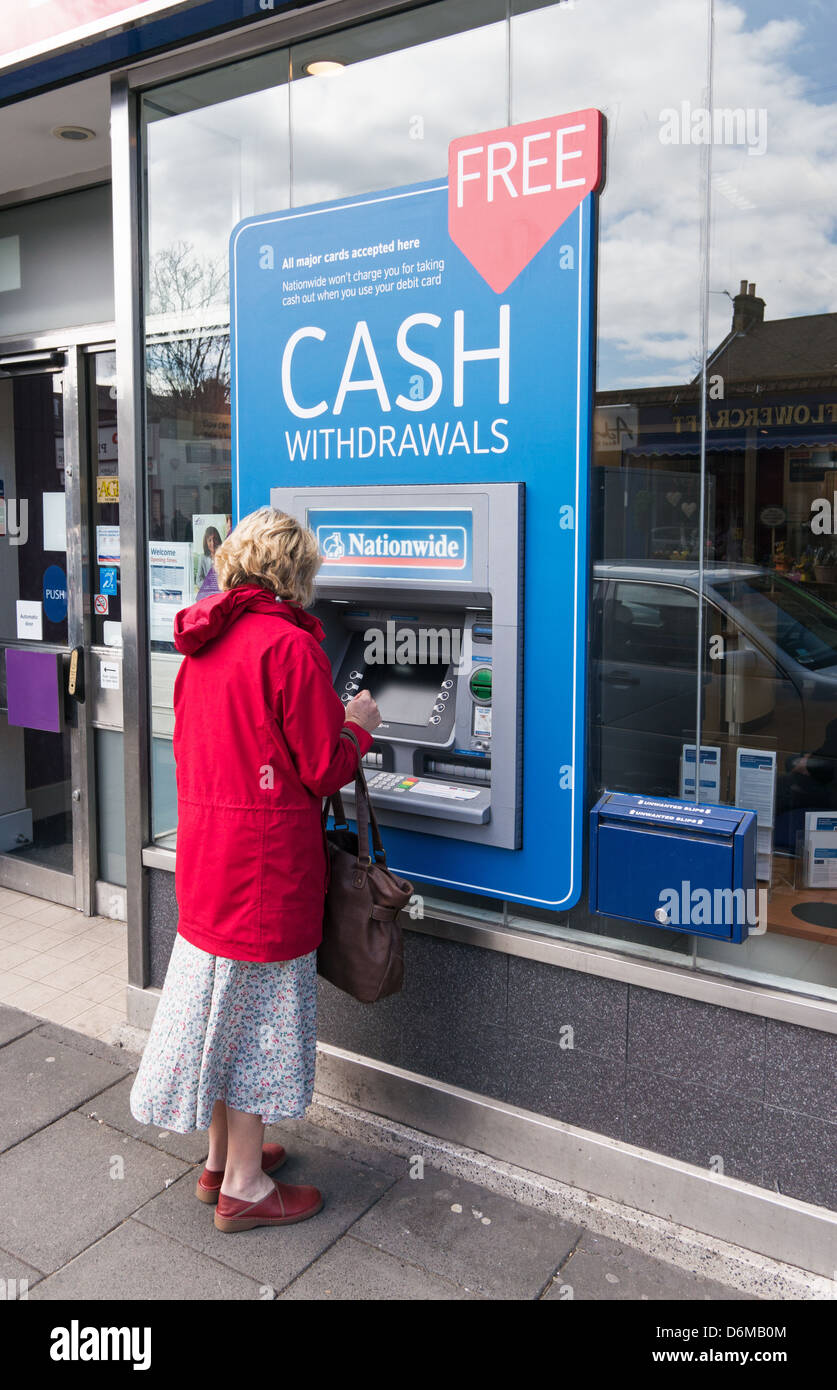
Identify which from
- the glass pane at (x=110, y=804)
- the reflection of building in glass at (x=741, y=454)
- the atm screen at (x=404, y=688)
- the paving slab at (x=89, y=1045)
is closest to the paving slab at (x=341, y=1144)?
→ the paving slab at (x=89, y=1045)

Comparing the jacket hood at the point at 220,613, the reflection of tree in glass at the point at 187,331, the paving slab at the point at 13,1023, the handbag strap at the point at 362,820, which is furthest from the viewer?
the paving slab at the point at 13,1023

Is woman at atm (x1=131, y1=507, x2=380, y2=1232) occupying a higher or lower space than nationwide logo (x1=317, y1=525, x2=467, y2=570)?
lower

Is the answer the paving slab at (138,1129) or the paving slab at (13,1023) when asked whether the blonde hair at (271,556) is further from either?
the paving slab at (13,1023)

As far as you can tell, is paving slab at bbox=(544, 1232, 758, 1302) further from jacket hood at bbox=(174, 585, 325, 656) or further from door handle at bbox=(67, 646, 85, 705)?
door handle at bbox=(67, 646, 85, 705)

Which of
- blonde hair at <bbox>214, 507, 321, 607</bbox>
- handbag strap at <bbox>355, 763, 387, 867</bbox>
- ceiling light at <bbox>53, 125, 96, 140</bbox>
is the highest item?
ceiling light at <bbox>53, 125, 96, 140</bbox>

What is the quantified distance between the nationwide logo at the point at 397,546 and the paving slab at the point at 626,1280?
69.1 inches

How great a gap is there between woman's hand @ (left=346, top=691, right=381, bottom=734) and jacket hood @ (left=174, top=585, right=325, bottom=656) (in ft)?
0.97

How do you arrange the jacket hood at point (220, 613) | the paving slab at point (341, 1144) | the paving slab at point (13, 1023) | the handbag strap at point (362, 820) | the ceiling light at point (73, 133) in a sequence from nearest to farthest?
the jacket hood at point (220, 613), the handbag strap at point (362, 820), the paving slab at point (341, 1144), the paving slab at point (13, 1023), the ceiling light at point (73, 133)

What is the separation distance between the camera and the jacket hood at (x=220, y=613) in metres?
2.63

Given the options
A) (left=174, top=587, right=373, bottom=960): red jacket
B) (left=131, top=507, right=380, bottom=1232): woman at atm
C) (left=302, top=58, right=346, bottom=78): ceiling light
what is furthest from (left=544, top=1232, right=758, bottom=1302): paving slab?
(left=302, top=58, right=346, bottom=78): ceiling light

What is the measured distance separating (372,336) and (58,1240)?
2.52m

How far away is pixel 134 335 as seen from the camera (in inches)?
145

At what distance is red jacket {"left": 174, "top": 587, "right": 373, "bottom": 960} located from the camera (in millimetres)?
2602

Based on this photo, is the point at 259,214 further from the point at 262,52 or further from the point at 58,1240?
the point at 58,1240
